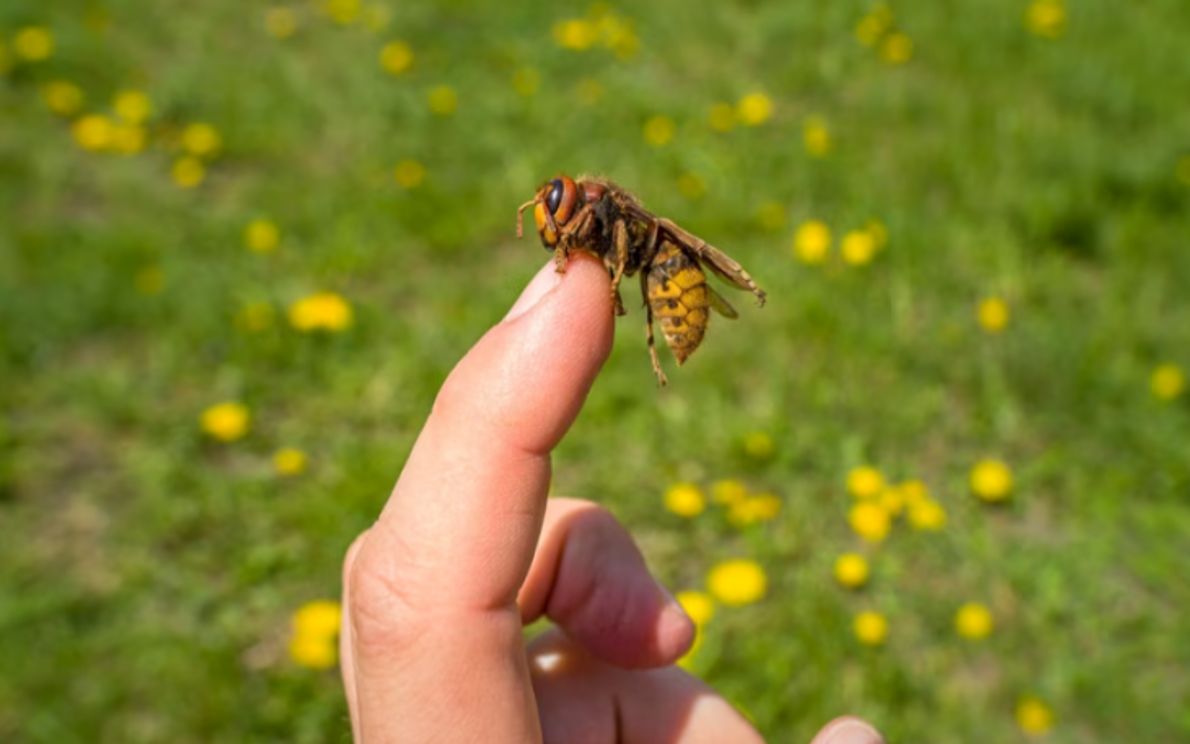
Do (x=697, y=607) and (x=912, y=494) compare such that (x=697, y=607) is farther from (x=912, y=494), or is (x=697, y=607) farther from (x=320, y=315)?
(x=320, y=315)

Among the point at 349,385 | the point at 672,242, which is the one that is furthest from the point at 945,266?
the point at 672,242

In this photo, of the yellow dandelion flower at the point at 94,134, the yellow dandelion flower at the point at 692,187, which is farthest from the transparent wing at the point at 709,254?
the yellow dandelion flower at the point at 94,134

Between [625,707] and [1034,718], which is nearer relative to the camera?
[625,707]

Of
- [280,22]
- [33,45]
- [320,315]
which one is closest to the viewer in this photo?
[320,315]

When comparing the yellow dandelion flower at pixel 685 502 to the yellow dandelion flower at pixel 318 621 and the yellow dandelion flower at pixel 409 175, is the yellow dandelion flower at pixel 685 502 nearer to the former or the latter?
the yellow dandelion flower at pixel 318 621

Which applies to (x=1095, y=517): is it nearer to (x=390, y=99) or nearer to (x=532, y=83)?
(x=532, y=83)

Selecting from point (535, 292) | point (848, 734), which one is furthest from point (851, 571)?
point (535, 292)

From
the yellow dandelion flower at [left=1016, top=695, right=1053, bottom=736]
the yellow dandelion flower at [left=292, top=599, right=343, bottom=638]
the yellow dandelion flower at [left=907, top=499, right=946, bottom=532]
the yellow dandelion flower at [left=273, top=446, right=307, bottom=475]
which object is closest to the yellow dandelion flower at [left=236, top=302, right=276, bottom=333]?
the yellow dandelion flower at [left=273, top=446, right=307, bottom=475]
